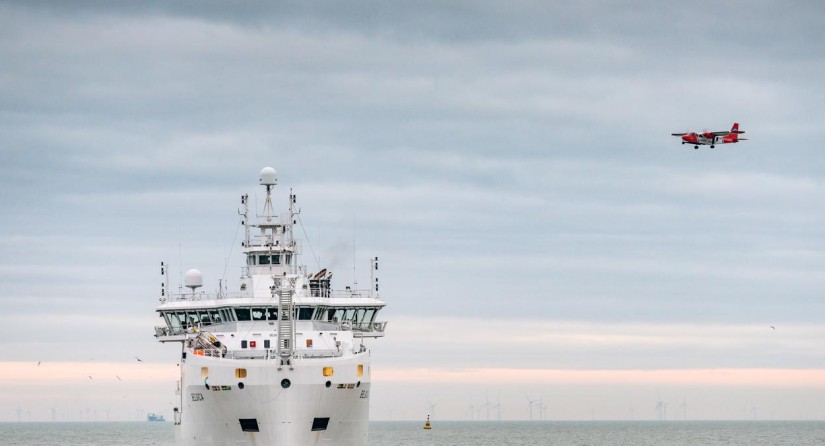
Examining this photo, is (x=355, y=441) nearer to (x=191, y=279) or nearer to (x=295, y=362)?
(x=295, y=362)

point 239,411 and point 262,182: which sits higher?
point 262,182

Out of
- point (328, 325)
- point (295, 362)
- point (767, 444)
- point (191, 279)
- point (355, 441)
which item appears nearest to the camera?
point (295, 362)

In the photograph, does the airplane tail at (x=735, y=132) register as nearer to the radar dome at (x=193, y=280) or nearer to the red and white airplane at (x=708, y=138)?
the red and white airplane at (x=708, y=138)

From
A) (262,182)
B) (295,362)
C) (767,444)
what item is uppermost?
→ (262,182)

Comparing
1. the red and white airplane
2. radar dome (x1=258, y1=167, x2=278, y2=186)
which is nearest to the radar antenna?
radar dome (x1=258, y1=167, x2=278, y2=186)

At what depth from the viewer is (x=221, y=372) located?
54500mm

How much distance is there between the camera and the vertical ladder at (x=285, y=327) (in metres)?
54.3

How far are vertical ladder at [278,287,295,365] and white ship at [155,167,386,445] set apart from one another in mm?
52

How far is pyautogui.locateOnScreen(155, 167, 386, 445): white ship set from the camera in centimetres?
5391

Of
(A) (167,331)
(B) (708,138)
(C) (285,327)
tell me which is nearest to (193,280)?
(A) (167,331)

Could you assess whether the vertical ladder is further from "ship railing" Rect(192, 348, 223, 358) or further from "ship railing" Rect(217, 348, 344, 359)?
"ship railing" Rect(192, 348, 223, 358)

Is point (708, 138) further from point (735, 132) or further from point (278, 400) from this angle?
point (278, 400)

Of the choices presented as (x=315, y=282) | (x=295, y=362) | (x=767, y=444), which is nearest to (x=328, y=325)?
(x=315, y=282)

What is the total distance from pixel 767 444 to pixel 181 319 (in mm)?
120775
